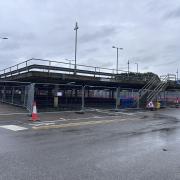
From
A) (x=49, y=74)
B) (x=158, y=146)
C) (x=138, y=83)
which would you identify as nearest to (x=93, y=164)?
(x=158, y=146)

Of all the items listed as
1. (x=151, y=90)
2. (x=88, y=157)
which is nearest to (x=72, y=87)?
(x=151, y=90)

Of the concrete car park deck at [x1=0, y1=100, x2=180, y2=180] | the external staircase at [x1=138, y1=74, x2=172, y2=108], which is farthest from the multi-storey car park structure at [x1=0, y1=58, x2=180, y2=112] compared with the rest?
the concrete car park deck at [x1=0, y1=100, x2=180, y2=180]

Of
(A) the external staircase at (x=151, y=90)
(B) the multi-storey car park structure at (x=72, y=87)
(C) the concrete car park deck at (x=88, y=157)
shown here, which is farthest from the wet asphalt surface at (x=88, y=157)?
(A) the external staircase at (x=151, y=90)

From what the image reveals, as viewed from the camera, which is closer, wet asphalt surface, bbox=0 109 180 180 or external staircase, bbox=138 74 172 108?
wet asphalt surface, bbox=0 109 180 180

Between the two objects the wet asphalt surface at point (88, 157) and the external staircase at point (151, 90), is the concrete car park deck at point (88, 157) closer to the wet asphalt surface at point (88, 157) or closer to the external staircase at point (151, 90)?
the wet asphalt surface at point (88, 157)

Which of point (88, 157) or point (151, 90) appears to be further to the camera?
point (151, 90)

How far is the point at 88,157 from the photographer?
7785 mm

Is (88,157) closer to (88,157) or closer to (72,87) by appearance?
(88,157)

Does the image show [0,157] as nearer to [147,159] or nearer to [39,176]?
[39,176]

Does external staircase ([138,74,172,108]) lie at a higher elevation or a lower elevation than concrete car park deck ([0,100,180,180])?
higher

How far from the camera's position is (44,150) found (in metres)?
8.56

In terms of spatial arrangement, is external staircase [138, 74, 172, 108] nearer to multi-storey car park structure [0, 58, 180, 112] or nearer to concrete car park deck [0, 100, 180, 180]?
multi-storey car park structure [0, 58, 180, 112]

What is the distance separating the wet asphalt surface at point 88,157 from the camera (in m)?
6.18

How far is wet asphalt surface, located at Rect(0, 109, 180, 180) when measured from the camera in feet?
20.3
